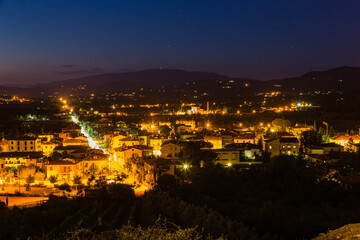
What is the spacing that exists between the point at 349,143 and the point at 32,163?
47.8ft

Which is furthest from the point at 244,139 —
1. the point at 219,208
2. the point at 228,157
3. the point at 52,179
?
the point at 219,208

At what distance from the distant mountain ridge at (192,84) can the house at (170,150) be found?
55.9 metres

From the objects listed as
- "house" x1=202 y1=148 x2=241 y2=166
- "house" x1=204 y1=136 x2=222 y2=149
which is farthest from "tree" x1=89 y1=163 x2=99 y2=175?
"house" x1=204 y1=136 x2=222 y2=149

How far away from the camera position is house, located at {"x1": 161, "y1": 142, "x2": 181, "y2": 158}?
17.3 meters

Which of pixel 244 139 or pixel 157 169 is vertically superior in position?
pixel 244 139

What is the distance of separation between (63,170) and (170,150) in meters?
5.00

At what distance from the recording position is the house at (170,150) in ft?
56.7

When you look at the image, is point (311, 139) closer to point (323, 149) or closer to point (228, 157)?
point (323, 149)

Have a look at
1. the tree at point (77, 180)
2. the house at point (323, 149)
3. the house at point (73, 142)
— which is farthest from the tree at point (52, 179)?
the house at point (323, 149)

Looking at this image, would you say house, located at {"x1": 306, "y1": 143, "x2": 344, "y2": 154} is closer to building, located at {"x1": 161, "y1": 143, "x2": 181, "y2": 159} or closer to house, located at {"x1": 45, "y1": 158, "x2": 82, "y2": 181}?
building, located at {"x1": 161, "y1": 143, "x2": 181, "y2": 159}

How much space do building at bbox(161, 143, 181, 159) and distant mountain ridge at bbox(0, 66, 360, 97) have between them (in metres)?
55.9

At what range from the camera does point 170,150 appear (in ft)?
57.1

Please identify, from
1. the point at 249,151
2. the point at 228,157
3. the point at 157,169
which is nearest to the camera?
the point at 157,169

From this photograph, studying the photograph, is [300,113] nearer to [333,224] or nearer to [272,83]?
[333,224]
